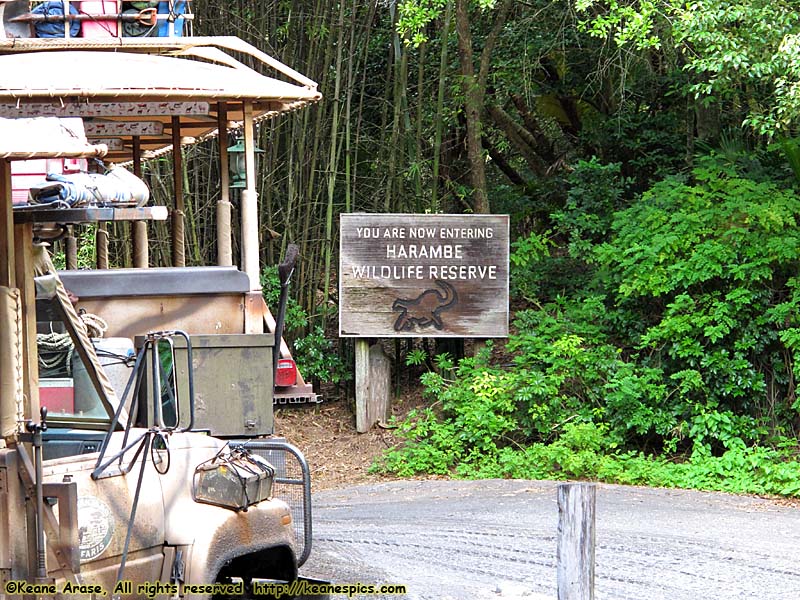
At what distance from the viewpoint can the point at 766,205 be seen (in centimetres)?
1180

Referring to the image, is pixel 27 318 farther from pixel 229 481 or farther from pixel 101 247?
pixel 101 247

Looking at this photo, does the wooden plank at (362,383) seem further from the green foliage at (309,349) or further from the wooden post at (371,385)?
the green foliage at (309,349)

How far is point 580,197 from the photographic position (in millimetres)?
13703

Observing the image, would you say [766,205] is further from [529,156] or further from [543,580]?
[543,580]

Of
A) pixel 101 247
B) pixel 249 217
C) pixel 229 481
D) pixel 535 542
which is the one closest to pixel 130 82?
pixel 249 217

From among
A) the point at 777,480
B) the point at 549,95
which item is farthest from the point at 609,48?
the point at 777,480

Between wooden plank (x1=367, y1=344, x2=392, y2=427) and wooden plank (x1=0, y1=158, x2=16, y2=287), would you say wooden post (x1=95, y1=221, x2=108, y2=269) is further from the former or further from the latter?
wooden plank (x1=0, y1=158, x2=16, y2=287)

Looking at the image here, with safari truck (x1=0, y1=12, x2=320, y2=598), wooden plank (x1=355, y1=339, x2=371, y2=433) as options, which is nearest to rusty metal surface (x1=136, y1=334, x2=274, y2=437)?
safari truck (x1=0, y1=12, x2=320, y2=598)

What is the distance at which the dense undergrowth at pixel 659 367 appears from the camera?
38.0 feet

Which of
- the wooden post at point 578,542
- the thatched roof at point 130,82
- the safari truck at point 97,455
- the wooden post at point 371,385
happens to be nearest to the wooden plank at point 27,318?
the safari truck at point 97,455

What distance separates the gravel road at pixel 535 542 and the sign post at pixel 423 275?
230 cm

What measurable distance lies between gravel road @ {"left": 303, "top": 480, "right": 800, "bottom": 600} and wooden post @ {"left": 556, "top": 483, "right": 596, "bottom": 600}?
1418 mm

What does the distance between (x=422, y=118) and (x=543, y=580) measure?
861 centimetres

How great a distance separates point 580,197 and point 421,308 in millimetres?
2536
